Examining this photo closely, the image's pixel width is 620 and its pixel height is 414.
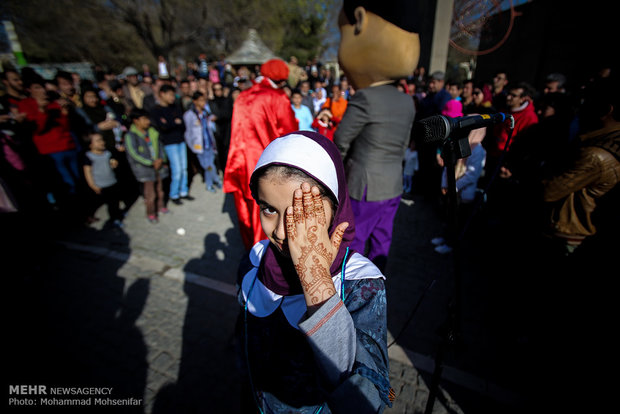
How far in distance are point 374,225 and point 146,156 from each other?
4.08m

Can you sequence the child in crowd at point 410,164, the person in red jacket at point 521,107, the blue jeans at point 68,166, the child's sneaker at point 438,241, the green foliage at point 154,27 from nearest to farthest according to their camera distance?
1. the person in red jacket at point 521,107
2. the child's sneaker at point 438,241
3. the blue jeans at point 68,166
4. the child in crowd at point 410,164
5. the green foliage at point 154,27

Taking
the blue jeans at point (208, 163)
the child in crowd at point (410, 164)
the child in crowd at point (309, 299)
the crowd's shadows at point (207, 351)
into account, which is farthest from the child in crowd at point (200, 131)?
the child in crowd at point (309, 299)

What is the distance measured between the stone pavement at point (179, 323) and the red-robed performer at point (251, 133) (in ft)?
3.60

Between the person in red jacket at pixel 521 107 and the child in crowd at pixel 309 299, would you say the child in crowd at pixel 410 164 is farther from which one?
the child in crowd at pixel 309 299

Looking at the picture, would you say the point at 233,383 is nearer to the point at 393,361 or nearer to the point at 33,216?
the point at 393,361

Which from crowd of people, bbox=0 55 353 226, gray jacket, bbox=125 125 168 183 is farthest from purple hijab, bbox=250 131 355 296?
gray jacket, bbox=125 125 168 183

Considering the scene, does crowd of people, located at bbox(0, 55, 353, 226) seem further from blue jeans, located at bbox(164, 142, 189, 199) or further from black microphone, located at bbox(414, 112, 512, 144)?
black microphone, located at bbox(414, 112, 512, 144)

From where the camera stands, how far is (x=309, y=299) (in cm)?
91

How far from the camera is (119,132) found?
719 centimetres

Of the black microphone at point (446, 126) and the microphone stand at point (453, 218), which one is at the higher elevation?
the black microphone at point (446, 126)

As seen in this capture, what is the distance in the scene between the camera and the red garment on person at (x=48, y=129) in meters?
4.92

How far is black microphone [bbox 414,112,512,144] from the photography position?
1.22 m

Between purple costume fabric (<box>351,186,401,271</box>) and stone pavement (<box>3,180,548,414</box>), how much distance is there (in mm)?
674

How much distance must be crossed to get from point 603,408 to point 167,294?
3847 mm
